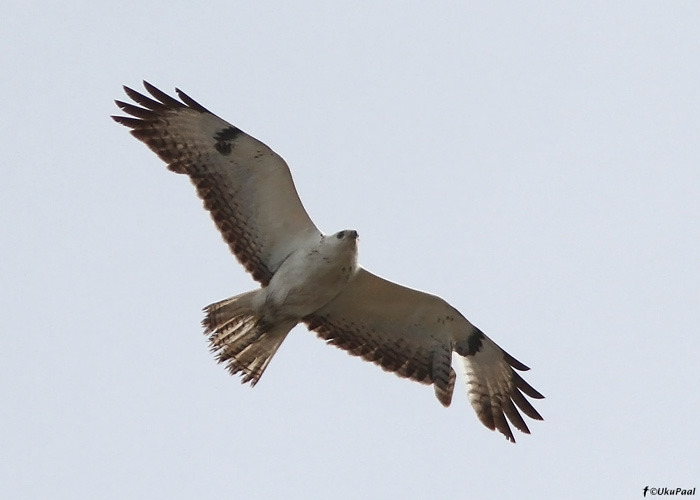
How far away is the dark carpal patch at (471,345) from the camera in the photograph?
41.8 ft

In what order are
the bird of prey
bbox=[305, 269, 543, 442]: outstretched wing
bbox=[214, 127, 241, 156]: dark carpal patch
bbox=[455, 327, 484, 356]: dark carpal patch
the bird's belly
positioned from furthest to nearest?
1. bbox=[455, 327, 484, 356]: dark carpal patch
2. bbox=[305, 269, 543, 442]: outstretched wing
3. bbox=[214, 127, 241, 156]: dark carpal patch
4. the bird of prey
5. the bird's belly

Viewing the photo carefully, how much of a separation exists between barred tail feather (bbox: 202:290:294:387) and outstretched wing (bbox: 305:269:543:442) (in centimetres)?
59

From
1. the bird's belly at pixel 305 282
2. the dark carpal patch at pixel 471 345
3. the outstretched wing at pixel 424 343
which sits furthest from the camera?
the dark carpal patch at pixel 471 345

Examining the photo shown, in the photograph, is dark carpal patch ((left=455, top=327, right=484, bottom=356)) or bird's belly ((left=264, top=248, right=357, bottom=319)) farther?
dark carpal patch ((left=455, top=327, right=484, bottom=356))

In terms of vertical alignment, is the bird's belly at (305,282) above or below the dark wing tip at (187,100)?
below

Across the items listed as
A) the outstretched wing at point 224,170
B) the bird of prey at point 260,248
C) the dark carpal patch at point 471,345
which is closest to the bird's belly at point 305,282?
the bird of prey at point 260,248

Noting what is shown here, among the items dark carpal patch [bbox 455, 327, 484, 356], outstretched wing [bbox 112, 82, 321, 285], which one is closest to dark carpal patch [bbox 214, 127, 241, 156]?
outstretched wing [bbox 112, 82, 321, 285]

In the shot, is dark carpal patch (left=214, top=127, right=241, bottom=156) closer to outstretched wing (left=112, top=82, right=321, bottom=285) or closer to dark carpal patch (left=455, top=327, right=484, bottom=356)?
outstretched wing (left=112, top=82, right=321, bottom=285)

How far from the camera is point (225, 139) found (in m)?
12.0

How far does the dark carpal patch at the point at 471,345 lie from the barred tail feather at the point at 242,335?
190 cm

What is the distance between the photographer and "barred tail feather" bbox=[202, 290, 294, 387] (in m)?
11.9

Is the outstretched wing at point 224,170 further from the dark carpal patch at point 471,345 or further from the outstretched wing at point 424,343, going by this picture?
the dark carpal patch at point 471,345

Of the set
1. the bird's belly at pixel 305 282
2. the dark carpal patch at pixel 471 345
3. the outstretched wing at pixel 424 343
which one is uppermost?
the dark carpal patch at pixel 471 345

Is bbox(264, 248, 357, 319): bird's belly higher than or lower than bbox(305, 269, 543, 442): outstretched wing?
lower
